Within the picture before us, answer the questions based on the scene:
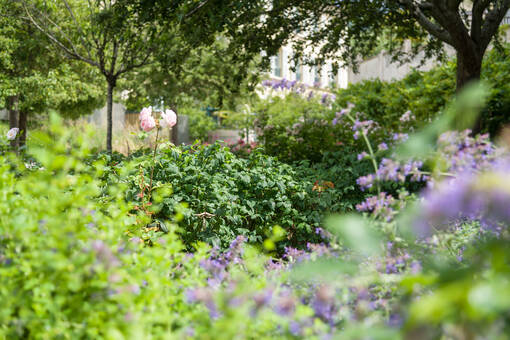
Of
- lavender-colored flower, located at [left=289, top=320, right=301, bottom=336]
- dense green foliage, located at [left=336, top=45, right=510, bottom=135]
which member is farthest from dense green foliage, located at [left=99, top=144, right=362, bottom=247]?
A: dense green foliage, located at [left=336, top=45, right=510, bottom=135]

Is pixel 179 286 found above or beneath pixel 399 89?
beneath

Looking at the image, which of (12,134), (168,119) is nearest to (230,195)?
(168,119)

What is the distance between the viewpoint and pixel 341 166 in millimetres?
4734

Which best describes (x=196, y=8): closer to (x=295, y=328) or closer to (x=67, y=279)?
(x=67, y=279)

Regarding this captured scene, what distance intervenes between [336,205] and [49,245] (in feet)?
9.97

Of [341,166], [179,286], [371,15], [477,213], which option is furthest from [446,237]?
[371,15]

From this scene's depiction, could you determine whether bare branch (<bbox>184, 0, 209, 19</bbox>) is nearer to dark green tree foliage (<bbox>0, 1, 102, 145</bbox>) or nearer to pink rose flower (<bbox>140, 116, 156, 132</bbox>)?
pink rose flower (<bbox>140, 116, 156, 132</bbox>)

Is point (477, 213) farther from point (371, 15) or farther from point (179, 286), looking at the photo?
point (371, 15)

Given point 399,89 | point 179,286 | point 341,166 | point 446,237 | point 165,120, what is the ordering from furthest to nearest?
point 399,89 < point 341,166 < point 165,120 < point 179,286 < point 446,237

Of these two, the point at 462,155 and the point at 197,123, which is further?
the point at 197,123

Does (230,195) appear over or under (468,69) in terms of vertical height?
under

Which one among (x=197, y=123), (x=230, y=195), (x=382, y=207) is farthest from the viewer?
(x=197, y=123)

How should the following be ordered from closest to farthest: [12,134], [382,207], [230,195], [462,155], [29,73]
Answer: [462,155], [382,207], [12,134], [230,195], [29,73]

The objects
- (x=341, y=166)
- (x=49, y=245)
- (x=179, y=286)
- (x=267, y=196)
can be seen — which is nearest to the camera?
(x=49, y=245)
